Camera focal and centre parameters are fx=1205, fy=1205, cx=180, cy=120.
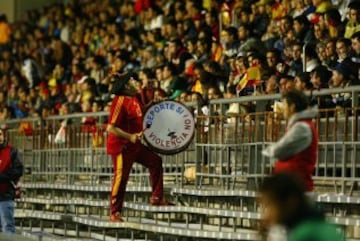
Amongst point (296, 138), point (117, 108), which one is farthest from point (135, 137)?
point (296, 138)

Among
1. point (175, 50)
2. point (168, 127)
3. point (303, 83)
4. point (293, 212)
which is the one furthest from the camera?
point (175, 50)

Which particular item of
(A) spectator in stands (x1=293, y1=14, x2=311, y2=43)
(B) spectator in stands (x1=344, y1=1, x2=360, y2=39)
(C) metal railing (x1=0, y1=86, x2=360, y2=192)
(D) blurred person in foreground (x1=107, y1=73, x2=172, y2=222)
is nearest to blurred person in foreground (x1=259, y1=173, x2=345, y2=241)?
(C) metal railing (x1=0, y1=86, x2=360, y2=192)

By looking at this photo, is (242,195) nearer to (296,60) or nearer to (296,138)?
(296,60)

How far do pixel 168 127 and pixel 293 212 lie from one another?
787 centimetres

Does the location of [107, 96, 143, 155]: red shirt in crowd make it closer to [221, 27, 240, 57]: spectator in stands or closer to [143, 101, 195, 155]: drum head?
[143, 101, 195, 155]: drum head

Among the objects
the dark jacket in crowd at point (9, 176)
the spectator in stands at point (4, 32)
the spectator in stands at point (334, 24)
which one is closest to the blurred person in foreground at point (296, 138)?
the spectator in stands at point (334, 24)

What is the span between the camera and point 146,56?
2167 cm

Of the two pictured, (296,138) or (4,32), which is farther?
(4,32)

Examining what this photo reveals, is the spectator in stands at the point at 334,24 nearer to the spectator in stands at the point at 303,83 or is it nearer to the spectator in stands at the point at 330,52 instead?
the spectator in stands at the point at 330,52

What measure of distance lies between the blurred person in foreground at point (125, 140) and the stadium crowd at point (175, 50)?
776 millimetres

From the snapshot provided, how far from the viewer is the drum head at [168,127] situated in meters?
14.6

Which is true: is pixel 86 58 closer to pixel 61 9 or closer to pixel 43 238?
pixel 61 9

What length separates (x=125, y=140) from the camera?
1459 cm

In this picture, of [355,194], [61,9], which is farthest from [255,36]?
[61,9]
